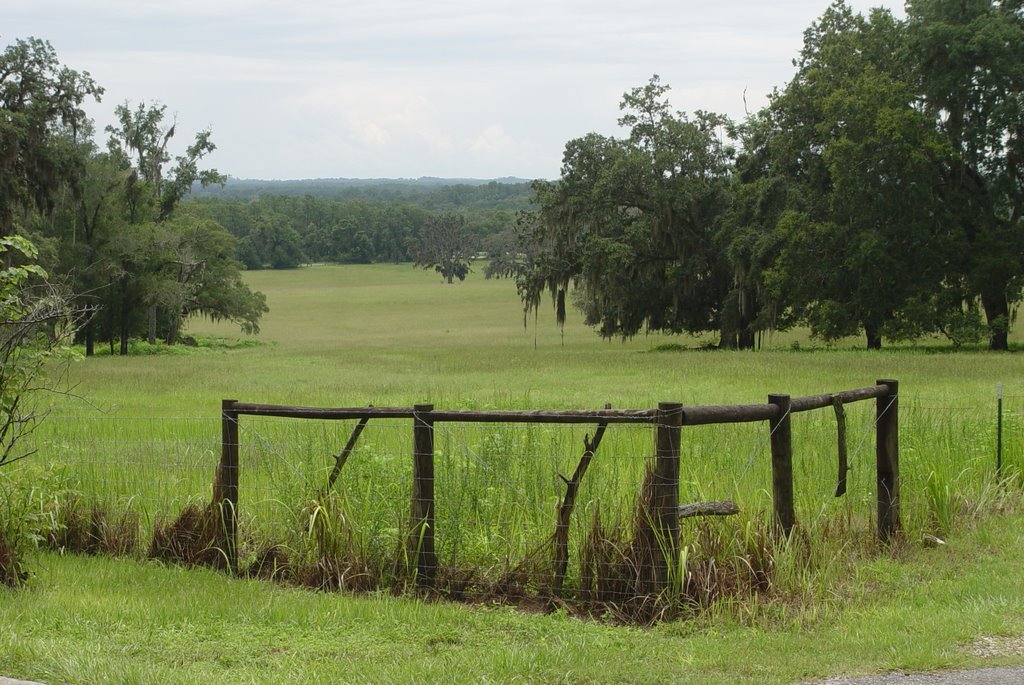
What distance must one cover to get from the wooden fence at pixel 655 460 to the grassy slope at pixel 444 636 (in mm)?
565

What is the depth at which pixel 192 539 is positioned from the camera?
28.0 feet

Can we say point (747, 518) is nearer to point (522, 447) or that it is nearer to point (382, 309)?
point (522, 447)

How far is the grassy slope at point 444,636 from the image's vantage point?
18.0 ft

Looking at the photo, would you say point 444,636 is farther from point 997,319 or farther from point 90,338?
point 90,338

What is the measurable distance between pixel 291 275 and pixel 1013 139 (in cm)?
11526

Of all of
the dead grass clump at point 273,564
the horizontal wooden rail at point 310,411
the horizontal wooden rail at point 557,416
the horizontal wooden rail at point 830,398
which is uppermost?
the horizontal wooden rail at point 830,398

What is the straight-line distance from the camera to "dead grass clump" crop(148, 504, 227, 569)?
8398 millimetres

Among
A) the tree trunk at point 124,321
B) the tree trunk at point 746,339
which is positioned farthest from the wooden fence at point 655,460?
the tree trunk at point 124,321

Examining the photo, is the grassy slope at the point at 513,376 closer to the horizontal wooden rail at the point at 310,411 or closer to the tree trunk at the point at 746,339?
the tree trunk at the point at 746,339

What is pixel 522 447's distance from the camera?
9.11 m

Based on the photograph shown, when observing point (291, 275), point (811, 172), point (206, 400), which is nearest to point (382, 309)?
point (291, 275)

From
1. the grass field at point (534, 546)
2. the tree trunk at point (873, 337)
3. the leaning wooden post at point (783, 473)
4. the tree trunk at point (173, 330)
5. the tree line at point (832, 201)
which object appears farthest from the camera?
the tree trunk at point (173, 330)

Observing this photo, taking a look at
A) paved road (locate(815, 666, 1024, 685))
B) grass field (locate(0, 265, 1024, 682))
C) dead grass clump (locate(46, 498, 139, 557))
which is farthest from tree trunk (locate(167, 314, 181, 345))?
paved road (locate(815, 666, 1024, 685))

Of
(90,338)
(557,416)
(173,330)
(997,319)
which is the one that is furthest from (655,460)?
(173,330)
